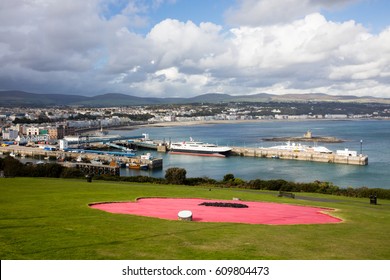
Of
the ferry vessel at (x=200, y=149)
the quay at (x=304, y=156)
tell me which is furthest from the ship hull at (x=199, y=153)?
the quay at (x=304, y=156)

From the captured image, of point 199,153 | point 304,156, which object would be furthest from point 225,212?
point 199,153

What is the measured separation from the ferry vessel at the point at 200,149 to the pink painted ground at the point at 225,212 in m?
42.3

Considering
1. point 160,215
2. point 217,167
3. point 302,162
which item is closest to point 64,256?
point 160,215

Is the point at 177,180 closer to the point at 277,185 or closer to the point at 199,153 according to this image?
the point at 277,185

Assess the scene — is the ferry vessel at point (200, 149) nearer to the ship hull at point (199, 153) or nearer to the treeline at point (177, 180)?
the ship hull at point (199, 153)

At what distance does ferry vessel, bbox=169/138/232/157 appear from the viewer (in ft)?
183

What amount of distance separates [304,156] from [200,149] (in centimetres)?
1465

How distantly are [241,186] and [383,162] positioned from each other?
2842 cm

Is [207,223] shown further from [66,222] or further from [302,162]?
[302,162]

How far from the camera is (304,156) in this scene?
50.4 m

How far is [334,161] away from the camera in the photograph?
4706cm

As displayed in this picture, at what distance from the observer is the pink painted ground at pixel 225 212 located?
10.0 metres

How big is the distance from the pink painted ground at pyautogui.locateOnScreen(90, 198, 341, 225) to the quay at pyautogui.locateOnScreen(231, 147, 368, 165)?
34.9 meters

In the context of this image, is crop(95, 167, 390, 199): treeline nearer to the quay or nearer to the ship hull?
the quay
